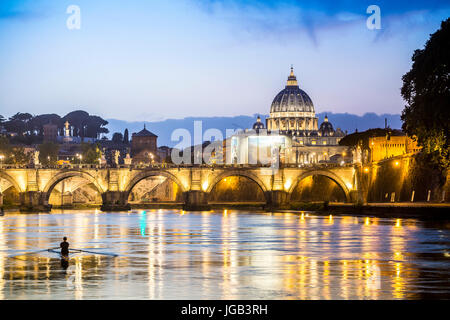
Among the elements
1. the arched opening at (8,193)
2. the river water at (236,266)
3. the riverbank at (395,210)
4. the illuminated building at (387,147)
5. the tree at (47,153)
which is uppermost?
the tree at (47,153)

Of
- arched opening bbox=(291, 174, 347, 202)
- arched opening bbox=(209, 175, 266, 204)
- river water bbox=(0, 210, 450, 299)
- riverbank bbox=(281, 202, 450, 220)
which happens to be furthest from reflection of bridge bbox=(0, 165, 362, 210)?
river water bbox=(0, 210, 450, 299)

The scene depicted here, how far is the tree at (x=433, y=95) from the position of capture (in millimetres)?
51656

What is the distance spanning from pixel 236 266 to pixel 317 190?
9552 cm

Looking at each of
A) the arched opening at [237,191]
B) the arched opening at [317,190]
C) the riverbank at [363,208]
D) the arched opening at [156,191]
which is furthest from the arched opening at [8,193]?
the arched opening at [317,190]

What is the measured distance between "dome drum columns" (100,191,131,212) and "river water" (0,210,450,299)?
52.2 meters

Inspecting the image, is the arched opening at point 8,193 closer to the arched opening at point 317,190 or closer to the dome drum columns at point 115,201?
the dome drum columns at point 115,201

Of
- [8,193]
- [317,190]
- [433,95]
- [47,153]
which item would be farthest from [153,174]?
[433,95]

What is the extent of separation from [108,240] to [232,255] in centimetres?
1196

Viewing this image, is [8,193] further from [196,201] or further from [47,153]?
[47,153]

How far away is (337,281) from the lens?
84.0ft
